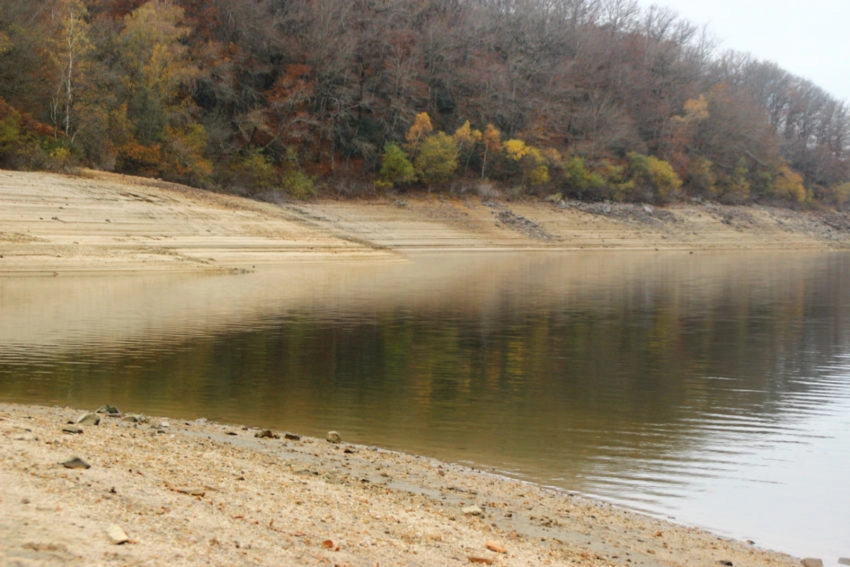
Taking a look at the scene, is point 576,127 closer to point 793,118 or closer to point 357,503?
point 793,118

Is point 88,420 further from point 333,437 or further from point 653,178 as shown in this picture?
point 653,178

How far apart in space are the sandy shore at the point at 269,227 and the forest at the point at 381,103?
13.8 ft

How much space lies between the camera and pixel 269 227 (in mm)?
38250

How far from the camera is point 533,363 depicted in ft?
49.8

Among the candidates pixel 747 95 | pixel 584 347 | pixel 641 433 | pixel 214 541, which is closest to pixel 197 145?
pixel 584 347

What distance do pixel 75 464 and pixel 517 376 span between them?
8666 millimetres

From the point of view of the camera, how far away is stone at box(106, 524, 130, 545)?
455cm

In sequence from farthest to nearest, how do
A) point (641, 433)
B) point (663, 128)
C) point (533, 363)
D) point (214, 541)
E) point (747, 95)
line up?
point (747, 95) < point (663, 128) < point (533, 363) < point (641, 433) < point (214, 541)

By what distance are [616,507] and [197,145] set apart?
46641 millimetres

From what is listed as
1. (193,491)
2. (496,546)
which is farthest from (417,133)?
(496,546)

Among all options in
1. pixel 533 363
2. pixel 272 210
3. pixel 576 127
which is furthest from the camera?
pixel 576 127

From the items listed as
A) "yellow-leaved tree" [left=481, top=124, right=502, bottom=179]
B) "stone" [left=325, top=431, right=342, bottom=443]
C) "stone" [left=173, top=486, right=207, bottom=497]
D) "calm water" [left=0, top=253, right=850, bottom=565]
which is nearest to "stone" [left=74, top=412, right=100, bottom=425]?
"calm water" [left=0, top=253, right=850, bottom=565]

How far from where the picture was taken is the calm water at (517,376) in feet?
27.9

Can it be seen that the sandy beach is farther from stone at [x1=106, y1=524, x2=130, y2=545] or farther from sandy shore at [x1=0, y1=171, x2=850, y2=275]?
sandy shore at [x1=0, y1=171, x2=850, y2=275]
